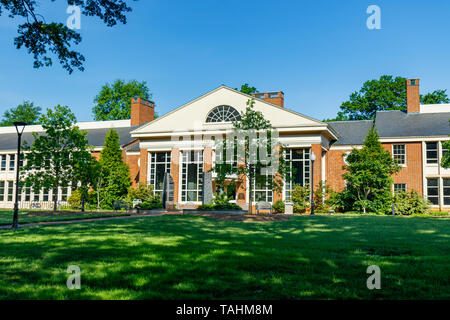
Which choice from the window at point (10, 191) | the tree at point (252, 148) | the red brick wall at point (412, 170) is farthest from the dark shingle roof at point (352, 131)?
the window at point (10, 191)

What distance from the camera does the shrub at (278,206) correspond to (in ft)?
89.1

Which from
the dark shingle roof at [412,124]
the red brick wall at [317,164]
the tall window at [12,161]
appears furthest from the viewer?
the tall window at [12,161]

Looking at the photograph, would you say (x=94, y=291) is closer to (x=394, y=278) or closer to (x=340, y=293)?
(x=340, y=293)

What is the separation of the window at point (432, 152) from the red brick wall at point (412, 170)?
593mm

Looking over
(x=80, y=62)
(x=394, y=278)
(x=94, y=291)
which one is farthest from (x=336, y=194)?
(x=94, y=291)

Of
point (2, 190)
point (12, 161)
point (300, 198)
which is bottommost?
point (300, 198)

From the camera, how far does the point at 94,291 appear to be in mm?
5020

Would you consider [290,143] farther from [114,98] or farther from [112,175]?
[114,98]

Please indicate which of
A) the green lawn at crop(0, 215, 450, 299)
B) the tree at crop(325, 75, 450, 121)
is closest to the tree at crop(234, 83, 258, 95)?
the tree at crop(325, 75, 450, 121)

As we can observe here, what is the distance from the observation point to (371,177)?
2661 cm

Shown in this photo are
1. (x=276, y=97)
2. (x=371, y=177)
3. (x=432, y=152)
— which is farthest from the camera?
(x=276, y=97)

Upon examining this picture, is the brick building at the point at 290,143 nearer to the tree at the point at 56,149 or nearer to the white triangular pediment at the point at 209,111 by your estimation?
the white triangular pediment at the point at 209,111

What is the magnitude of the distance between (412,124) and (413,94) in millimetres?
3040

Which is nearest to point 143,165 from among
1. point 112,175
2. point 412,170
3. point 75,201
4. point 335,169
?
point 112,175
